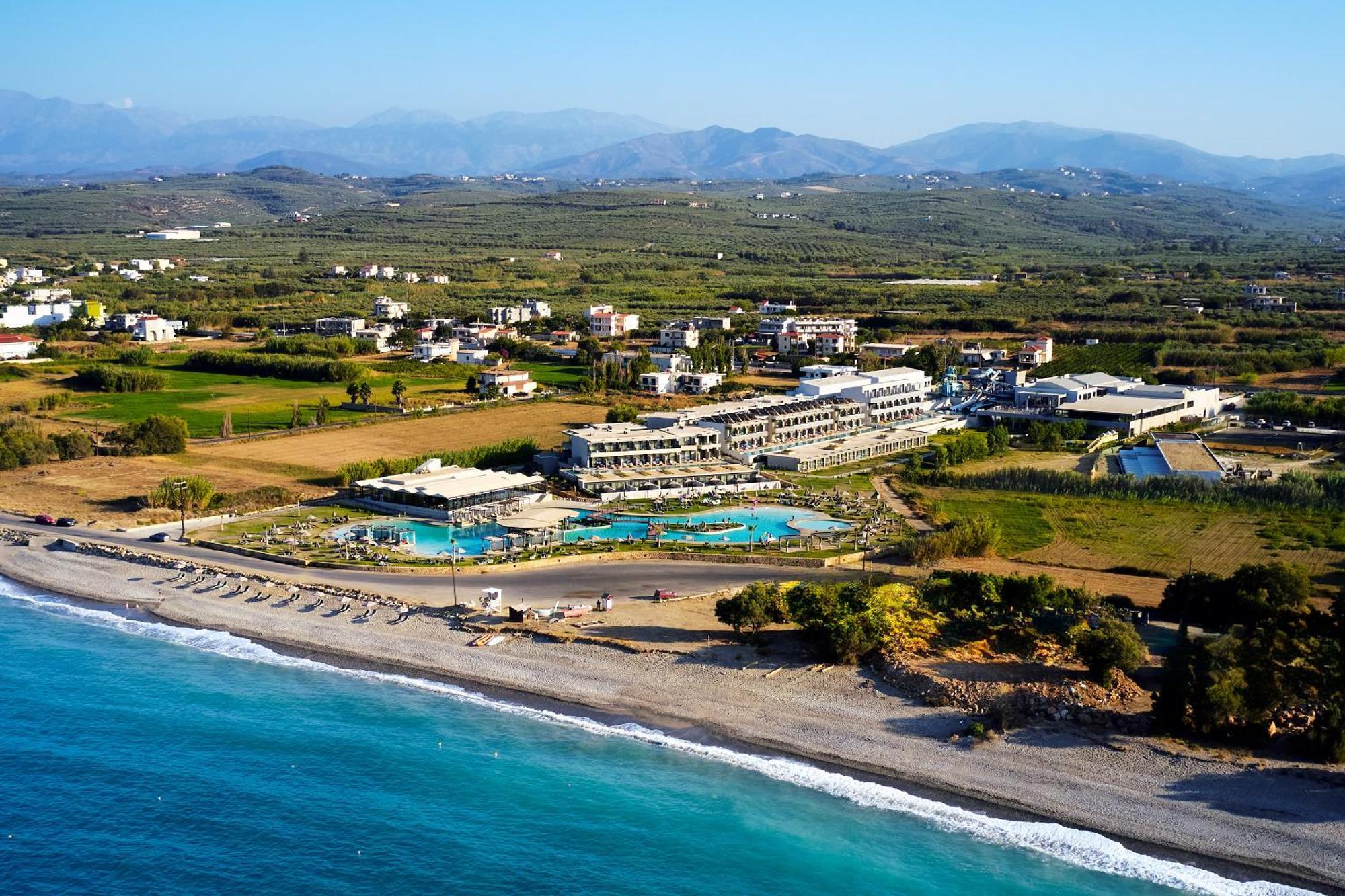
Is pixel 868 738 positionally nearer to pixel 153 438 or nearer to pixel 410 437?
pixel 410 437

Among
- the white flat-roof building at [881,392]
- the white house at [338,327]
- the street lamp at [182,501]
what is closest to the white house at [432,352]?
the white house at [338,327]

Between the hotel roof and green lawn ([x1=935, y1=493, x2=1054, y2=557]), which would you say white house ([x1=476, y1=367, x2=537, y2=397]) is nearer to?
the hotel roof

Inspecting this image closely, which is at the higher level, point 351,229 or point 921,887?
point 351,229

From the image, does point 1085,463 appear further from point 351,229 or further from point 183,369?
point 351,229

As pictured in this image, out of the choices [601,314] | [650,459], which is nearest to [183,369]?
[601,314]

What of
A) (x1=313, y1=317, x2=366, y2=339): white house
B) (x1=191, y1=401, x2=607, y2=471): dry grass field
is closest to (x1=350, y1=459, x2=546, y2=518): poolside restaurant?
(x1=191, y1=401, x2=607, y2=471): dry grass field

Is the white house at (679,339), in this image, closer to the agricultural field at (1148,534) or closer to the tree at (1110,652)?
the agricultural field at (1148,534)
